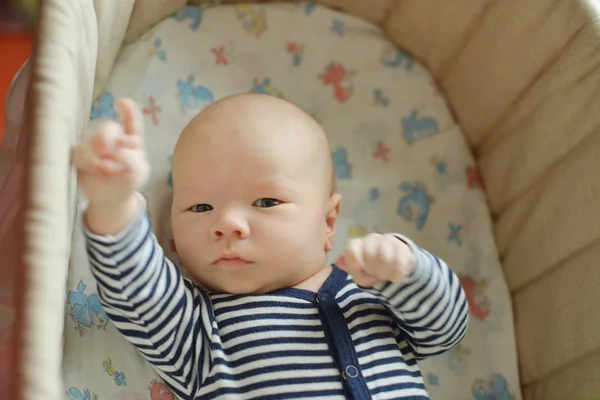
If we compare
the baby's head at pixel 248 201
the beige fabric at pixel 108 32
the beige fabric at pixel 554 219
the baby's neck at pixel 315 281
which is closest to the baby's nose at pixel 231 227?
the baby's head at pixel 248 201

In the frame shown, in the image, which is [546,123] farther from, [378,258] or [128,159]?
[128,159]

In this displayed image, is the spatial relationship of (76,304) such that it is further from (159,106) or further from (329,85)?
(329,85)

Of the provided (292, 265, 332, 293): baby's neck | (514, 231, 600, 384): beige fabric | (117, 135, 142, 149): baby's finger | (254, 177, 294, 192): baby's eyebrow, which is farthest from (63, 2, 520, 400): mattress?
(117, 135, 142, 149): baby's finger

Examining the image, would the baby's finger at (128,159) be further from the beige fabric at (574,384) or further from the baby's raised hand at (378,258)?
Result: the beige fabric at (574,384)

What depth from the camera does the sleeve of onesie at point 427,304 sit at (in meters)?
0.94

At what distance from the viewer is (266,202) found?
99cm

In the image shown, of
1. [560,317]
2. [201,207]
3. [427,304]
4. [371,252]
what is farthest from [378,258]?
[560,317]

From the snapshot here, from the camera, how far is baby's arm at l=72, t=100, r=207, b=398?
2.52 feet

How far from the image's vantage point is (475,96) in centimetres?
130

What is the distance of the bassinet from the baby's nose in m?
0.20

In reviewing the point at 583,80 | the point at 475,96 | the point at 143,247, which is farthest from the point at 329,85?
the point at 143,247

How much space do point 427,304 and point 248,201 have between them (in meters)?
0.30

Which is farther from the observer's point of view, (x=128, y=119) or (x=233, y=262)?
(x=233, y=262)

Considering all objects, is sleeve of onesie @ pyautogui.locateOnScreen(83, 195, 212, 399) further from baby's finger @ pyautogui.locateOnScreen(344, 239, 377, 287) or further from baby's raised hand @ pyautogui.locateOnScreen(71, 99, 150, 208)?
baby's finger @ pyautogui.locateOnScreen(344, 239, 377, 287)
